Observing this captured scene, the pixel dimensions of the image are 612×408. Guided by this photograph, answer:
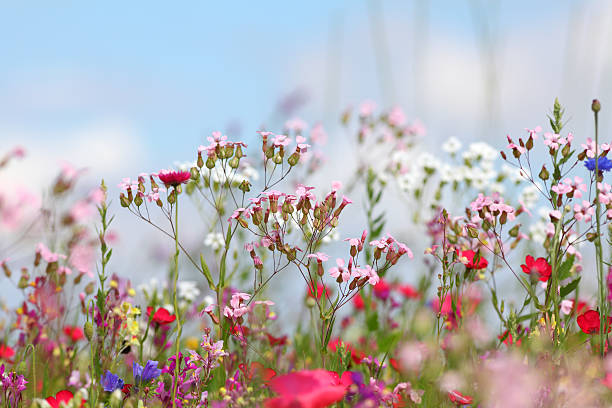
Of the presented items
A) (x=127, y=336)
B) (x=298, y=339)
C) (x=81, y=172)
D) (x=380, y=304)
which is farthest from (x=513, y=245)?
(x=81, y=172)

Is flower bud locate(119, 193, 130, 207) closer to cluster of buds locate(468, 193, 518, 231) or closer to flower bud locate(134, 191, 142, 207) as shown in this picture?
flower bud locate(134, 191, 142, 207)

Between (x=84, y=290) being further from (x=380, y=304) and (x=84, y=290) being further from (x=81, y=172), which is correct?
(x=380, y=304)

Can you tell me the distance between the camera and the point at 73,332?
4.03 m

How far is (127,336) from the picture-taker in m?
2.78

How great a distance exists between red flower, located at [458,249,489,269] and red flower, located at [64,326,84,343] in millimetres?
2425

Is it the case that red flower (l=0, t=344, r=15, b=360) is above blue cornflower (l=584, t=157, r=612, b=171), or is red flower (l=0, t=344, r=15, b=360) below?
below

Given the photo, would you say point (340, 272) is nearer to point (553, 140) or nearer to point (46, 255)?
point (553, 140)

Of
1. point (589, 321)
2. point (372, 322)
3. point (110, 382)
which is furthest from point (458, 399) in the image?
point (372, 322)

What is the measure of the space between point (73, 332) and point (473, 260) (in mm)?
2527

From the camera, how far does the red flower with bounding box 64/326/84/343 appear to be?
13.1 ft

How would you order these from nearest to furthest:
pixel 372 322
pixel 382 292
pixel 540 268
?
pixel 540 268 < pixel 372 322 < pixel 382 292

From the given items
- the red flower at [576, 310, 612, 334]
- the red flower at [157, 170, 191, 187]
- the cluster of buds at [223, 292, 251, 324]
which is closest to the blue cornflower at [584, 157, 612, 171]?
the red flower at [576, 310, 612, 334]

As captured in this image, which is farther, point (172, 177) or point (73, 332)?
point (73, 332)

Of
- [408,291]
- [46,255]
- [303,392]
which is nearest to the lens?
[303,392]
